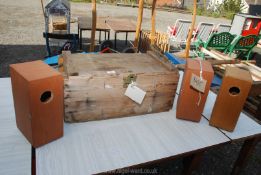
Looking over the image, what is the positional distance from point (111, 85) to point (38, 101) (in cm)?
52

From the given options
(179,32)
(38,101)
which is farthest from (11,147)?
(179,32)

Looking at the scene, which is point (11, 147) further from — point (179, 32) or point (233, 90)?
point (179, 32)

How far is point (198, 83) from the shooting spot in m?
1.68

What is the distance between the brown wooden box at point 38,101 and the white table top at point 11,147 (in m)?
0.06

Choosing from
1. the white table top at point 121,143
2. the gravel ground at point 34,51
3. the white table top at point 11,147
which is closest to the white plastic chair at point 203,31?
the gravel ground at point 34,51

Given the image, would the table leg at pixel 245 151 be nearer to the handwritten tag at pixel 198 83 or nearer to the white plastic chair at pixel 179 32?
the handwritten tag at pixel 198 83

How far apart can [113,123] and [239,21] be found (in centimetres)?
762

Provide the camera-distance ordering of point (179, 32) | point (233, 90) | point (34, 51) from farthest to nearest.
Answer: point (179, 32), point (34, 51), point (233, 90)

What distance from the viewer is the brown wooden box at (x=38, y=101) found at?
126cm

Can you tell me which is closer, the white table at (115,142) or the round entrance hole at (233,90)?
the white table at (115,142)

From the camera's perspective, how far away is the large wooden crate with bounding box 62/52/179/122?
1564mm

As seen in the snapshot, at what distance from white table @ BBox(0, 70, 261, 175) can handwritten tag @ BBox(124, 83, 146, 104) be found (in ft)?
Answer: 0.54

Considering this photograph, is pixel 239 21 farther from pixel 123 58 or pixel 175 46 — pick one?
pixel 123 58

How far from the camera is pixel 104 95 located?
165 cm
